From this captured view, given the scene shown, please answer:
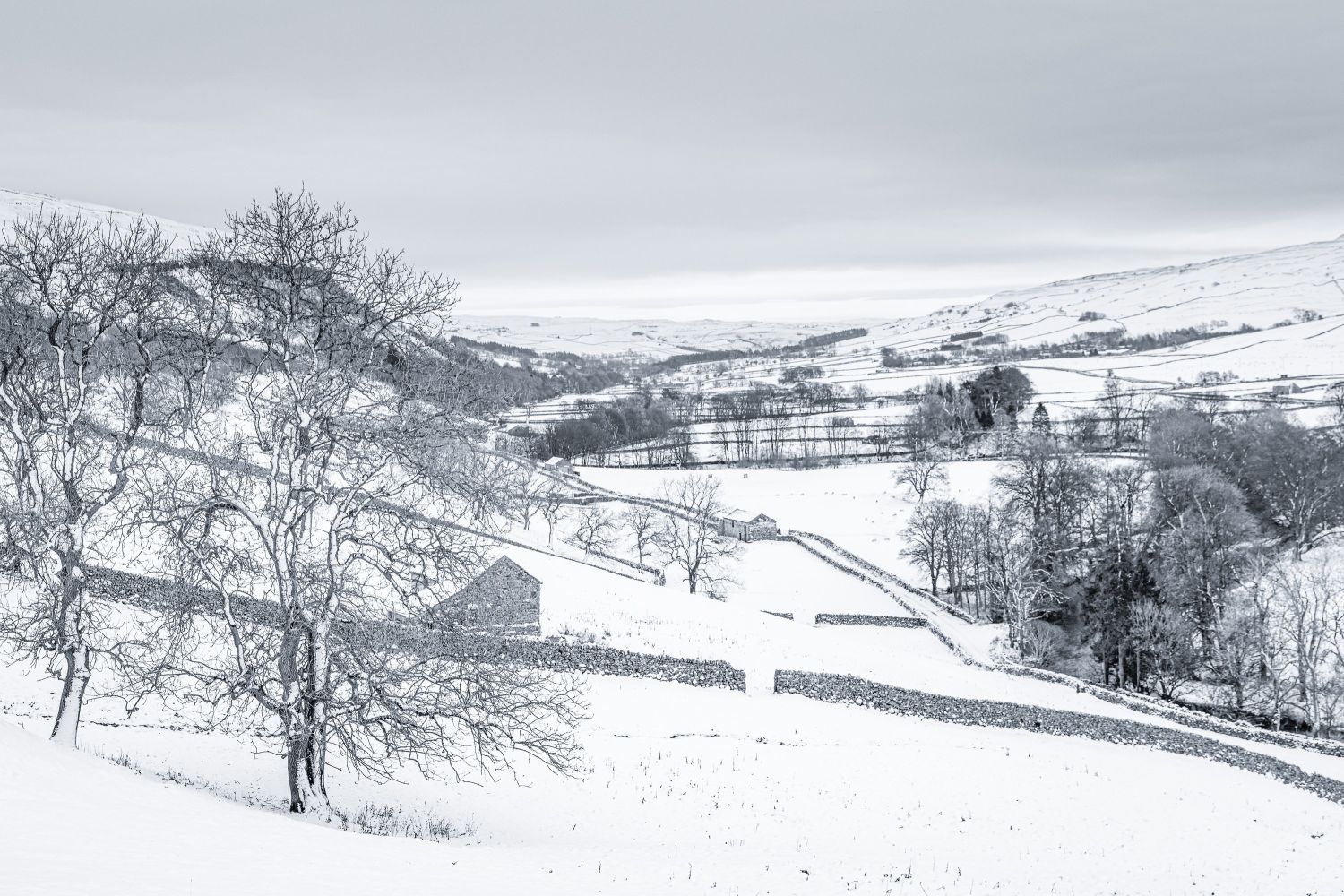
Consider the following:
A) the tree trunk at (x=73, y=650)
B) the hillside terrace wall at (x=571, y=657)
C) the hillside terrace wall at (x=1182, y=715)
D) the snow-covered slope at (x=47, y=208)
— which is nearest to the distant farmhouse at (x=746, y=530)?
the hillside terrace wall at (x=1182, y=715)

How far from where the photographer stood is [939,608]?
51.4 m

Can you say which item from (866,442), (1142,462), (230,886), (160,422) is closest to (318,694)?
(230,886)

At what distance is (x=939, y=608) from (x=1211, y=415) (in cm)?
4333

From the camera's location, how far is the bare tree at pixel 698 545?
5225 cm

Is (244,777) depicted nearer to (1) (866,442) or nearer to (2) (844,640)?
(2) (844,640)

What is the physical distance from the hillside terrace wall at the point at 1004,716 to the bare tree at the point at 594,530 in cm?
2825

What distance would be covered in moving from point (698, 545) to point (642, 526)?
6.87 m

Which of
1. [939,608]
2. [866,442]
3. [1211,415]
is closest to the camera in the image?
[939,608]

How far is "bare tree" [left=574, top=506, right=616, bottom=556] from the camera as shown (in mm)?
58500

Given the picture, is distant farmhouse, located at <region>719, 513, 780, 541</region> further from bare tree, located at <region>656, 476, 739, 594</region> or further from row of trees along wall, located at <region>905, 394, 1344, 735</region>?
row of trees along wall, located at <region>905, 394, 1344, 735</region>

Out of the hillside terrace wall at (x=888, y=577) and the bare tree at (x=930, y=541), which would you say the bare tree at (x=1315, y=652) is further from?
the bare tree at (x=930, y=541)

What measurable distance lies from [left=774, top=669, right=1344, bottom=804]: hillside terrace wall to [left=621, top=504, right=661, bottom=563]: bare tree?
1143 inches

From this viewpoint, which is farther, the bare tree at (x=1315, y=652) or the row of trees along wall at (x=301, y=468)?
the bare tree at (x=1315, y=652)

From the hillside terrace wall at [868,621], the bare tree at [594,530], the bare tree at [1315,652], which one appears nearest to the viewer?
the bare tree at [1315,652]
